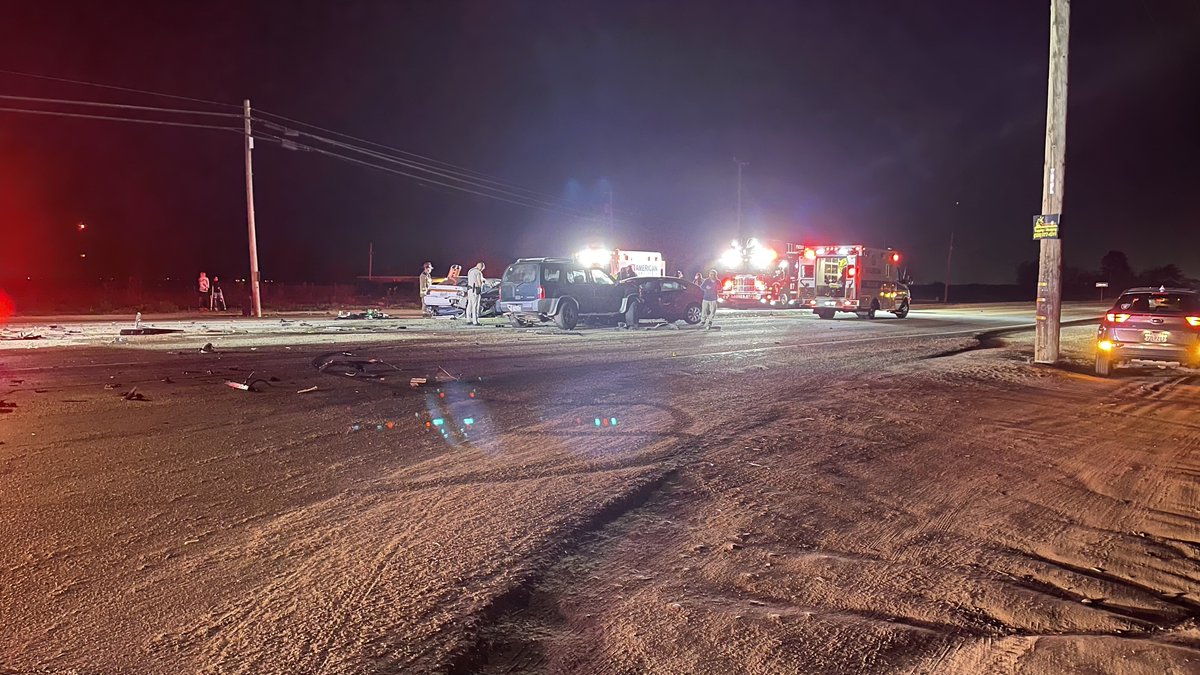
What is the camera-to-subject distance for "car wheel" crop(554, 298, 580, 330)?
68.3ft

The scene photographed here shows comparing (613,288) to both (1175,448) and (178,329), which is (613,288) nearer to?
(178,329)

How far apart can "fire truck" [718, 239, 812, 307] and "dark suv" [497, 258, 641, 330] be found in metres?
14.5

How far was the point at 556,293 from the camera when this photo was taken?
20.7 meters

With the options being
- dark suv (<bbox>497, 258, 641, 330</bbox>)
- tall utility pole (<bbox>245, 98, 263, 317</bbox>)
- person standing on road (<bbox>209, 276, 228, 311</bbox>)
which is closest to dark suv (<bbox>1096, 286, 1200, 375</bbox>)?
dark suv (<bbox>497, 258, 641, 330</bbox>)

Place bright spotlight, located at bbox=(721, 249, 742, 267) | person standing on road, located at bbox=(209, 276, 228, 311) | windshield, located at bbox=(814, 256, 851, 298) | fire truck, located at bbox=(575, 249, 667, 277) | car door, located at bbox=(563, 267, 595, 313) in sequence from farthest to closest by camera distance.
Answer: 1. bright spotlight, located at bbox=(721, 249, 742, 267)
2. fire truck, located at bbox=(575, 249, 667, 277)
3. person standing on road, located at bbox=(209, 276, 228, 311)
4. windshield, located at bbox=(814, 256, 851, 298)
5. car door, located at bbox=(563, 267, 595, 313)

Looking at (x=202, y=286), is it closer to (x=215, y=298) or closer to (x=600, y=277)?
(x=215, y=298)

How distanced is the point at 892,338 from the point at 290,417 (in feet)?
53.4

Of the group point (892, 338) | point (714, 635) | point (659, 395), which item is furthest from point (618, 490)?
point (892, 338)

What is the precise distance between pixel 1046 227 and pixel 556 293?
1168 centimetres

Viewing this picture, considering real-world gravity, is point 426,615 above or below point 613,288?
below

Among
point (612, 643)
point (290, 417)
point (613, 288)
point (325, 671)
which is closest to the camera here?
point (325, 671)

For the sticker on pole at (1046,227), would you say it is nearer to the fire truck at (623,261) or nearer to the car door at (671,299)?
the car door at (671,299)

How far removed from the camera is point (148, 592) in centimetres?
378

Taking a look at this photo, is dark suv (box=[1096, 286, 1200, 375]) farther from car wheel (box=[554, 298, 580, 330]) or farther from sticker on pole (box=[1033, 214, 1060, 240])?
car wheel (box=[554, 298, 580, 330])
